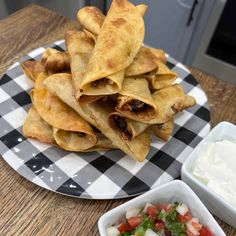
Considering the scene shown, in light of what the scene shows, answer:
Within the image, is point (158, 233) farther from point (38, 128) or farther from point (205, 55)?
point (205, 55)

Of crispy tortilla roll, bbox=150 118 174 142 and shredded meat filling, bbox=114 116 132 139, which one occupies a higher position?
shredded meat filling, bbox=114 116 132 139

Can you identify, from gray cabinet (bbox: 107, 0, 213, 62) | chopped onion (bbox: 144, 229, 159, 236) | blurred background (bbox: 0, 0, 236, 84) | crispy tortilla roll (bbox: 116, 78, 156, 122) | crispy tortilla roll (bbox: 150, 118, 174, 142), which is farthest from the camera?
gray cabinet (bbox: 107, 0, 213, 62)

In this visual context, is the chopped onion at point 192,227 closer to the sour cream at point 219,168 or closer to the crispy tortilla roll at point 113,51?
the sour cream at point 219,168

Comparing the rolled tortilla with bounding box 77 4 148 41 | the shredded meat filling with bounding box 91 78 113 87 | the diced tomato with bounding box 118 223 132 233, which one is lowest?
the diced tomato with bounding box 118 223 132 233

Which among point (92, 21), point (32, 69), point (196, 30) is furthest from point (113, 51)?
point (196, 30)

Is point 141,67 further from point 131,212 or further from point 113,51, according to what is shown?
point 131,212

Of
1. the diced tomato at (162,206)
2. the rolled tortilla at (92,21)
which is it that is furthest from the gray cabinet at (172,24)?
the diced tomato at (162,206)

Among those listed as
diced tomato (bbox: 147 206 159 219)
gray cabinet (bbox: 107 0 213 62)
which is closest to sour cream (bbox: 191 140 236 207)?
diced tomato (bbox: 147 206 159 219)

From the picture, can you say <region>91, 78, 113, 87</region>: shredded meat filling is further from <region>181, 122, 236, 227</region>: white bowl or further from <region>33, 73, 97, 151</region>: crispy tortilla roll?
<region>181, 122, 236, 227</region>: white bowl
